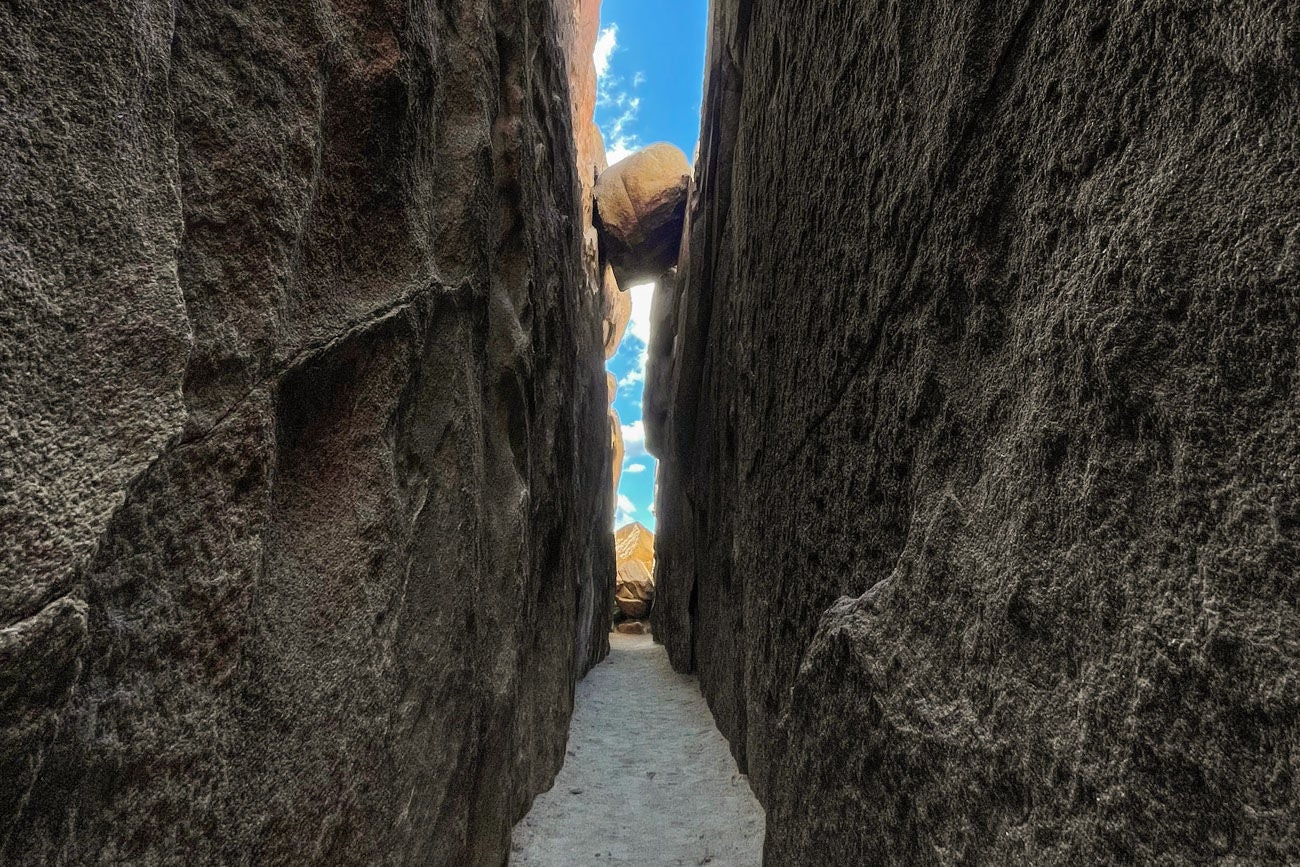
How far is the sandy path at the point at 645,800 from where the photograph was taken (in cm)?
339

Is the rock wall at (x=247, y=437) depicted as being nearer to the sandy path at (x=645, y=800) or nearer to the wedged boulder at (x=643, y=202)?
the sandy path at (x=645, y=800)

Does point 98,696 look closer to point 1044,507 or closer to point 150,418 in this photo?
point 150,418

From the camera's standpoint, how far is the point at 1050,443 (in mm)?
1356

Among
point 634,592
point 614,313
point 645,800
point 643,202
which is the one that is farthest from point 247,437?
point 614,313

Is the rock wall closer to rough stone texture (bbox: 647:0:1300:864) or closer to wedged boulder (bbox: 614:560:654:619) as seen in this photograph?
rough stone texture (bbox: 647:0:1300:864)

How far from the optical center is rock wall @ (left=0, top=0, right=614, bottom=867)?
40.6 inches

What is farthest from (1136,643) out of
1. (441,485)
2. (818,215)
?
(818,215)

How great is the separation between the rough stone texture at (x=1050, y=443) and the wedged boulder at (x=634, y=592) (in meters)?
14.2

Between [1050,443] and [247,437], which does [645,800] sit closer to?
[247,437]

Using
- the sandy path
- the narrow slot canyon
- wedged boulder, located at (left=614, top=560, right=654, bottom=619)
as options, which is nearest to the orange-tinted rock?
wedged boulder, located at (left=614, top=560, right=654, bottom=619)

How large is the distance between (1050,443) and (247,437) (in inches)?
70.5

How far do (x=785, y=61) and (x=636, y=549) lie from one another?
59.6 feet

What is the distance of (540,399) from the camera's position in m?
4.56

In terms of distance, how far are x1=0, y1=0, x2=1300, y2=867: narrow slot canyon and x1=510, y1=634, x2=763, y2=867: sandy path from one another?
5.1 inches
